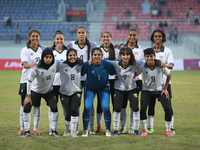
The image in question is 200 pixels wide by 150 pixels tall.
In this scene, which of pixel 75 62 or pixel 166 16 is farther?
pixel 166 16

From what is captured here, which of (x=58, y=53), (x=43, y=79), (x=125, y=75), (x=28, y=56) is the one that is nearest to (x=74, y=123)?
(x=43, y=79)

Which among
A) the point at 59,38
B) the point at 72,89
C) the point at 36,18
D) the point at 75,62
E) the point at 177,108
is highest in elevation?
the point at 36,18

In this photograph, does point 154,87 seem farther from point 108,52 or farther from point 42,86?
point 42,86

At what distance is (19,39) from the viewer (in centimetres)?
2877

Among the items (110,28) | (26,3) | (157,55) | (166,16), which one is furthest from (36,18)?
(157,55)

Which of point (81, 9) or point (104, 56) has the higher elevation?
point (81, 9)

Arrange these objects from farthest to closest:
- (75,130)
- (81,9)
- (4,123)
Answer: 1. (81,9)
2. (4,123)
3. (75,130)

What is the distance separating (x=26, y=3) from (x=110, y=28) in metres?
11.7

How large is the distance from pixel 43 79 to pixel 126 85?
154 cm

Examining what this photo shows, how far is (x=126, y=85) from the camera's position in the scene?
577 centimetres

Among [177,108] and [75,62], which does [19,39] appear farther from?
[75,62]

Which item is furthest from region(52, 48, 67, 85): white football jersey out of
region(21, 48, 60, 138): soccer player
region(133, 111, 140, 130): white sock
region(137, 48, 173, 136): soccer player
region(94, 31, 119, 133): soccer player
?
region(133, 111, 140, 130): white sock

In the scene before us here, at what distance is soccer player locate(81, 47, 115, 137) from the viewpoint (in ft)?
18.6

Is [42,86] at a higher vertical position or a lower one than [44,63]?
lower
